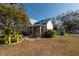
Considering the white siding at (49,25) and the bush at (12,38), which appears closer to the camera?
the white siding at (49,25)

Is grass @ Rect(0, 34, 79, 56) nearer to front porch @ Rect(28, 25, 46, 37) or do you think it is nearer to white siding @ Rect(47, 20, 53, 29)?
front porch @ Rect(28, 25, 46, 37)

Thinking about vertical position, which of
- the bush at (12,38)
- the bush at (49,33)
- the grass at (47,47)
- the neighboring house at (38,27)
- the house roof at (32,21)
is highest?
the house roof at (32,21)

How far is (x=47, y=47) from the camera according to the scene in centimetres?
481

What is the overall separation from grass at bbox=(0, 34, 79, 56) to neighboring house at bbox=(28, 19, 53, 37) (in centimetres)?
16

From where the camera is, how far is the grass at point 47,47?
4.72m

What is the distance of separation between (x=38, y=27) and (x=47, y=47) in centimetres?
49

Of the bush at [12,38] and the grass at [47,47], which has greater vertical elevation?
the bush at [12,38]

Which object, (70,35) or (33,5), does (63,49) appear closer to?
(70,35)

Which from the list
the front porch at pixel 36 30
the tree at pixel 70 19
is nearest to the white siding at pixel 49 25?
the front porch at pixel 36 30

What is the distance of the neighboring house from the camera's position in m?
4.83

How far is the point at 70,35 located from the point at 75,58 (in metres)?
0.51

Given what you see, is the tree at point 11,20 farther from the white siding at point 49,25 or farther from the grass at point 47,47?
the white siding at point 49,25

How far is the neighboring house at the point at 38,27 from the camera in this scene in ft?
15.9

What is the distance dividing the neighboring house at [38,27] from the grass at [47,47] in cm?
16
